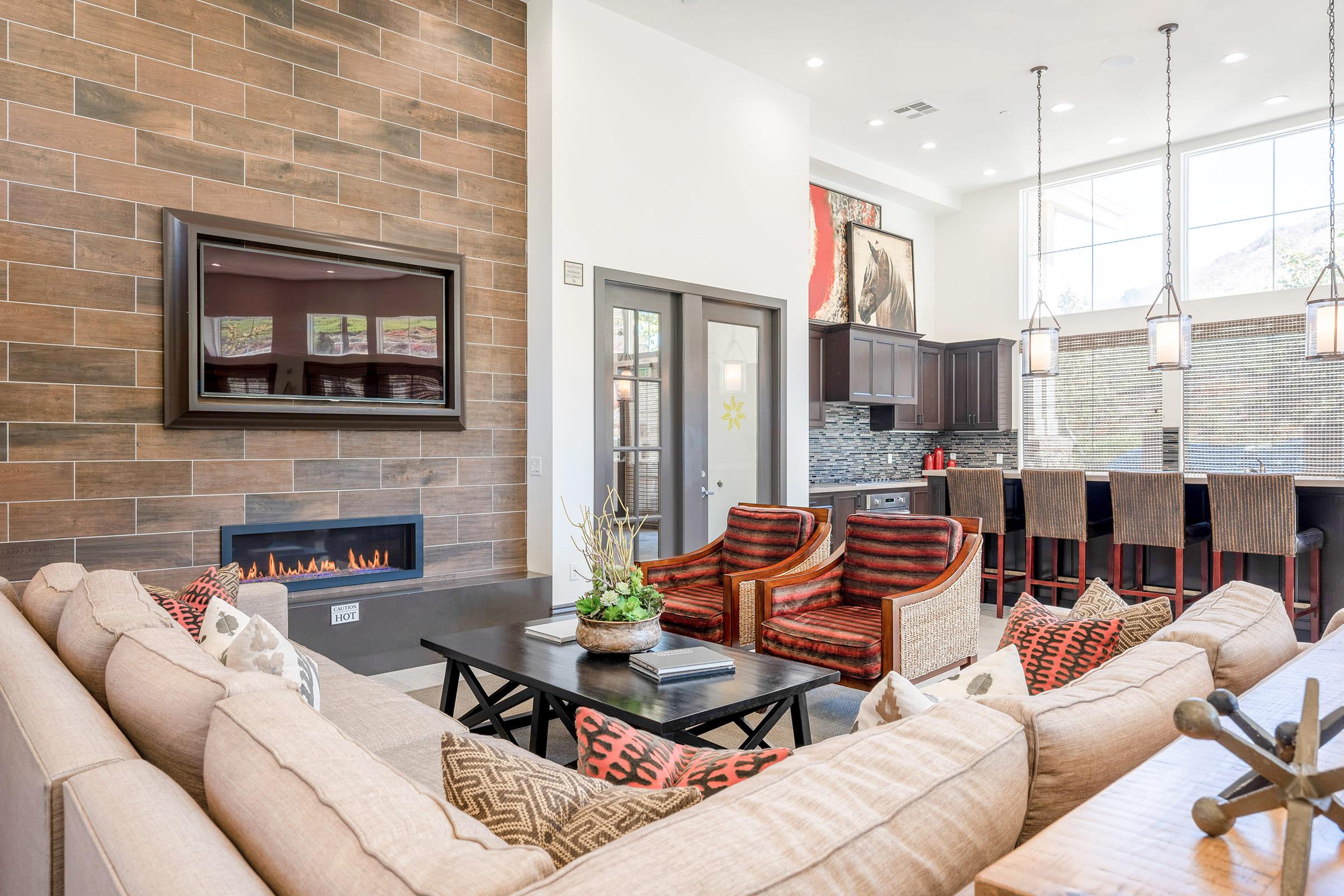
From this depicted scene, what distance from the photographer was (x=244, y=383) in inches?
148

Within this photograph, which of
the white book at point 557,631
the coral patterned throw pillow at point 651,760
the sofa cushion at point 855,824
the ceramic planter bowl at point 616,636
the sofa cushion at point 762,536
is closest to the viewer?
the sofa cushion at point 855,824

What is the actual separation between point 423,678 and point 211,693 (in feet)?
9.87

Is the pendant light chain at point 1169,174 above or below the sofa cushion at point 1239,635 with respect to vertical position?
above

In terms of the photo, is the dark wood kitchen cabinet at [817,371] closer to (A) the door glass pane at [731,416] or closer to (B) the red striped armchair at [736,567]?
(A) the door glass pane at [731,416]

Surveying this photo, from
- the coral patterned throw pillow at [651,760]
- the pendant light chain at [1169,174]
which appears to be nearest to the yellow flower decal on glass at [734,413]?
the pendant light chain at [1169,174]

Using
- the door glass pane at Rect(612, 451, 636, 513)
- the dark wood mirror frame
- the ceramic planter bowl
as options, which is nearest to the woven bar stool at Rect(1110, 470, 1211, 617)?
the door glass pane at Rect(612, 451, 636, 513)

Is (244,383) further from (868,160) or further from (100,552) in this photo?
(868,160)

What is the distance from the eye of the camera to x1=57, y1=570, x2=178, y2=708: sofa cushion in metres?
1.61

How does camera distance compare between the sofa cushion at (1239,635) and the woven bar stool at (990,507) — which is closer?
the sofa cushion at (1239,635)

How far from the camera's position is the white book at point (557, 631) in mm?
2990

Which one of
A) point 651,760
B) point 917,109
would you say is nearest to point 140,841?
point 651,760

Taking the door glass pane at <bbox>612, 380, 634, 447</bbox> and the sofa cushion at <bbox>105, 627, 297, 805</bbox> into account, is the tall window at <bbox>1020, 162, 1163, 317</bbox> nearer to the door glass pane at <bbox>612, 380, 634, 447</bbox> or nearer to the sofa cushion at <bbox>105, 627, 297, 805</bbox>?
the door glass pane at <bbox>612, 380, 634, 447</bbox>

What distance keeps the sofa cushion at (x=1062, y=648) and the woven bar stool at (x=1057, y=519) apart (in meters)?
3.60

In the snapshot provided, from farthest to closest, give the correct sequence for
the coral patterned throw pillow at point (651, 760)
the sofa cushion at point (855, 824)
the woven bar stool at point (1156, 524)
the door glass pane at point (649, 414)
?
the door glass pane at point (649, 414) → the woven bar stool at point (1156, 524) → the coral patterned throw pillow at point (651, 760) → the sofa cushion at point (855, 824)
